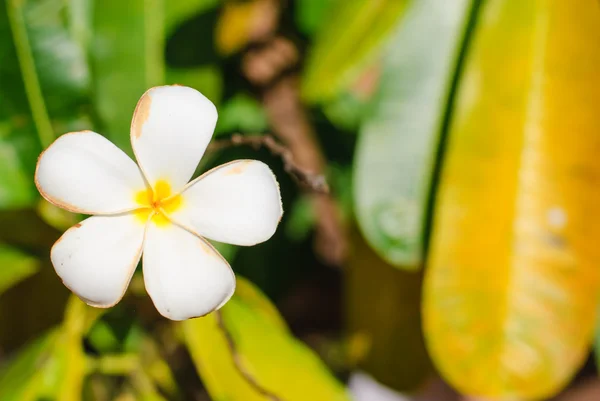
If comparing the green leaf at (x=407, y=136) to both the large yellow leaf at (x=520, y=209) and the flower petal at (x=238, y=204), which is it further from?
the flower petal at (x=238, y=204)

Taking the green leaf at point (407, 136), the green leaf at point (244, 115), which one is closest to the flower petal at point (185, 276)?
the green leaf at point (407, 136)

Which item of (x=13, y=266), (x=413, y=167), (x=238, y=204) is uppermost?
(x=238, y=204)

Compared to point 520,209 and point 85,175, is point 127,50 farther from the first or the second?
point 520,209

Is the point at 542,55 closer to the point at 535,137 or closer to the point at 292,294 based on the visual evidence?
the point at 535,137

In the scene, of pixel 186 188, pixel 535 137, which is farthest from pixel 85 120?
pixel 535 137

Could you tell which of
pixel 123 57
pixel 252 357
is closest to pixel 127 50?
pixel 123 57

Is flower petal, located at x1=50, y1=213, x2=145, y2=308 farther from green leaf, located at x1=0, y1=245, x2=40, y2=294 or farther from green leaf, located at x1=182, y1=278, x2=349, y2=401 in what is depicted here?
green leaf, located at x1=0, y1=245, x2=40, y2=294
